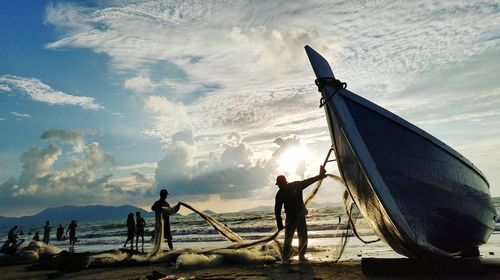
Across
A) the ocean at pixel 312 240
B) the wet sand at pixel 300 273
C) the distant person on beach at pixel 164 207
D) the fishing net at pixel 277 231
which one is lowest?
the ocean at pixel 312 240

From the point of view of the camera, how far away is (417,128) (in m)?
7.50

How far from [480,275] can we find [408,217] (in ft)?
5.20

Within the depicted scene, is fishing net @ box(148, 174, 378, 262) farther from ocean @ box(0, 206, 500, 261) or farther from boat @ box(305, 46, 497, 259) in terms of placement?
boat @ box(305, 46, 497, 259)

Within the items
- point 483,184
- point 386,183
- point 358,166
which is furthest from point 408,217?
Result: point 483,184

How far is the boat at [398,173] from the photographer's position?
6.70 meters

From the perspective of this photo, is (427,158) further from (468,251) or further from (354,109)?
(468,251)

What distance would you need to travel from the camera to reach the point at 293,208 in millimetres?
9719

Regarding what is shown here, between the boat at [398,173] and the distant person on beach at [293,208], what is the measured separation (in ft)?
5.46

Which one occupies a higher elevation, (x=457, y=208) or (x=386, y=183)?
(x=386, y=183)

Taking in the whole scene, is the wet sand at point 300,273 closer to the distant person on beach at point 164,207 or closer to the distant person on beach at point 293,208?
the distant person on beach at point 293,208

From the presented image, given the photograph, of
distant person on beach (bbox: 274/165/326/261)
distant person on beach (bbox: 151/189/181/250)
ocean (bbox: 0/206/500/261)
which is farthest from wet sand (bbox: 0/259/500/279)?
ocean (bbox: 0/206/500/261)

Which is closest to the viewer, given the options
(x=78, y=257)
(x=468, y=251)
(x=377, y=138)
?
(x=377, y=138)

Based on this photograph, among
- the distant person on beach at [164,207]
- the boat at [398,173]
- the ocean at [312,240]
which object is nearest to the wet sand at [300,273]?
the boat at [398,173]

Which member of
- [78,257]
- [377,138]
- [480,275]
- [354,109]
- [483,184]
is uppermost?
[354,109]
